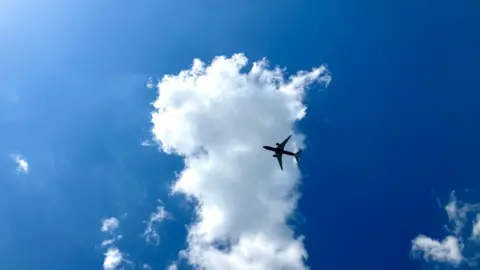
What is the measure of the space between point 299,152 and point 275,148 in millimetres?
10402

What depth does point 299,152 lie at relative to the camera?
13462cm

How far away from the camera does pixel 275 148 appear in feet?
449
